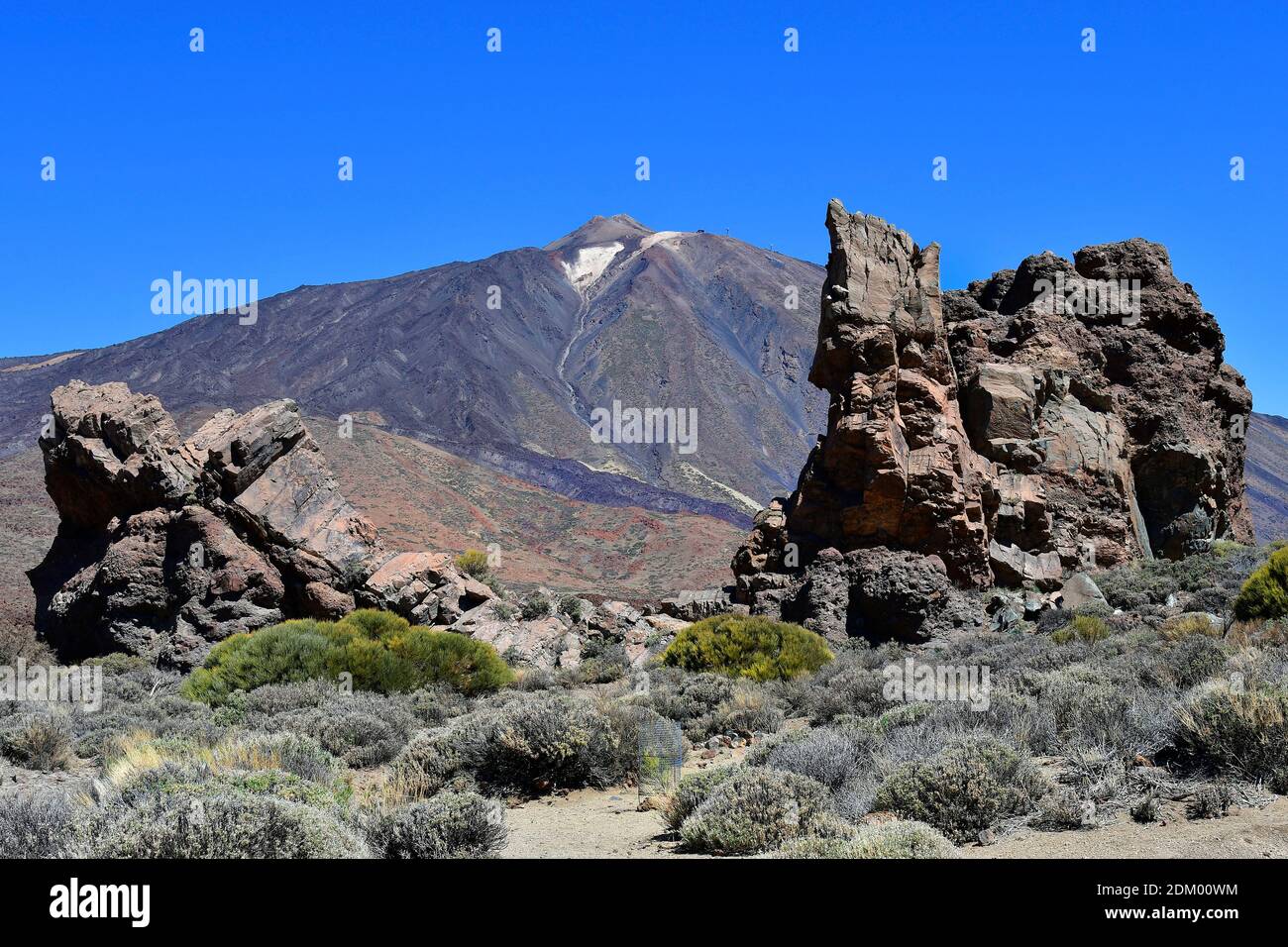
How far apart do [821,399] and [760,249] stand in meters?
55.7

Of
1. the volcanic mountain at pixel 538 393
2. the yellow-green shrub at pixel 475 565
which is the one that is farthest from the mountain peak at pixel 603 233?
the yellow-green shrub at pixel 475 565

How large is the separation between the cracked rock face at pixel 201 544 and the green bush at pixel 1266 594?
479 inches

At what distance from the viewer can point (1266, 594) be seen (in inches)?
483

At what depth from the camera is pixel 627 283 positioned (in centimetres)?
14375

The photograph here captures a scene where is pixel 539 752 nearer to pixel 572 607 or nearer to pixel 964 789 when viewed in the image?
pixel 964 789

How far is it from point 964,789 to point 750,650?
8932 millimetres

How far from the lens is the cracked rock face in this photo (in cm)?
1630

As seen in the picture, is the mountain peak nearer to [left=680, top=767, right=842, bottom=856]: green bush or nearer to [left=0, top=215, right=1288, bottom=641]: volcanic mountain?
[left=0, top=215, right=1288, bottom=641]: volcanic mountain

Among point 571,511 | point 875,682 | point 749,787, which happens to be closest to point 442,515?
point 571,511

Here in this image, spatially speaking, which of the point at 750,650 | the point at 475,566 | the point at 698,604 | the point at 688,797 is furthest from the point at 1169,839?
the point at 475,566

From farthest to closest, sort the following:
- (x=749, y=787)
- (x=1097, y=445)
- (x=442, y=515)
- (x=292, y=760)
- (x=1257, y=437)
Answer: (x=1257, y=437)
(x=442, y=515)
(x=1097, y=445)
(x=292, y=760)
(x=749, y=787)

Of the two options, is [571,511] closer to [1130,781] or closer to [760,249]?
[1130,781]

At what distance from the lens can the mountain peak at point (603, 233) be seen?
178 m

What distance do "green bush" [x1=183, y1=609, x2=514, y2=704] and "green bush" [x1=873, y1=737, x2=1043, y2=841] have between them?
8449mm
